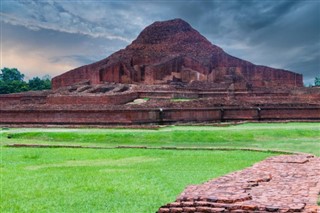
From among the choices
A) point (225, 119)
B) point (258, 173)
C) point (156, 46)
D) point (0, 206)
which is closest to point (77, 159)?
point (0, 206)

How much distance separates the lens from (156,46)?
50.9m

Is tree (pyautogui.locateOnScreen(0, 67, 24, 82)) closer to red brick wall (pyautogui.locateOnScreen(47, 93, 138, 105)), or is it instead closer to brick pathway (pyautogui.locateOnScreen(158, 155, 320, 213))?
red brick wall (pyautogui.locateOnScreen(47, 93, 138, 105))

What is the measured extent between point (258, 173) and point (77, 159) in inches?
222

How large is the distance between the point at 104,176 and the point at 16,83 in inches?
1871

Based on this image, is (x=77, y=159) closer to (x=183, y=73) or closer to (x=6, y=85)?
(x=183, y=73)

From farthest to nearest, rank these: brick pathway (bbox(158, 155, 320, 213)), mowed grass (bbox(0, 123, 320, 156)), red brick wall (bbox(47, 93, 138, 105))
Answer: red brick wall (bbox(47, 93, 138, 105)) → mowed grass (bbox(0, 123, 320, 156)) → brick pathway (bbox(158, 155, 320, 213))

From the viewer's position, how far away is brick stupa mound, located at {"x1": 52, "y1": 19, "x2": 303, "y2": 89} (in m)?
37.0

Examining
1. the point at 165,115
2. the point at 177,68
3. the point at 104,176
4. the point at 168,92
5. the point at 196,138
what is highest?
the point at 177,68

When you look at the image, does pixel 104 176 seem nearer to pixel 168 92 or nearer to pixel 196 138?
pixel 196 138

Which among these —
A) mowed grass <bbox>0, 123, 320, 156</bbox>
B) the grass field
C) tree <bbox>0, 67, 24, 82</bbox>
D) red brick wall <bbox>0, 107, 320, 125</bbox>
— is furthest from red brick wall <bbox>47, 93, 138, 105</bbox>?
tree <bbox>0, 67, 24, 82</bbox>

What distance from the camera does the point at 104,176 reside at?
7801 mm

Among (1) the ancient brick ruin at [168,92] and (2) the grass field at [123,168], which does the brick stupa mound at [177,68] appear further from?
(2) the grass field at [123,168]

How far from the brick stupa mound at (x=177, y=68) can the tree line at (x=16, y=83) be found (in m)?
10.3

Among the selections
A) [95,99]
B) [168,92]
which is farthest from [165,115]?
[168,92]
